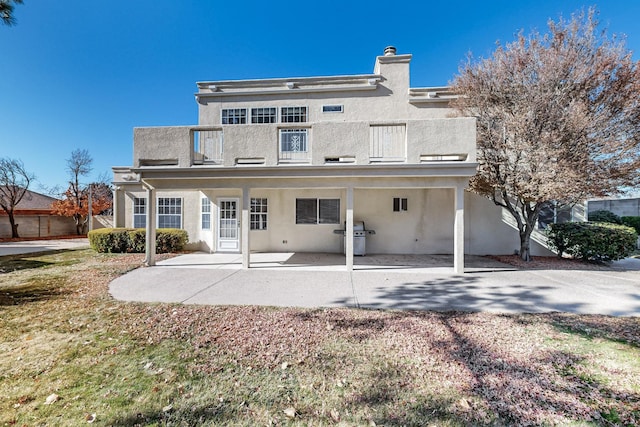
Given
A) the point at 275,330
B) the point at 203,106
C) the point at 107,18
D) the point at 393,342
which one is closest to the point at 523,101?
the point at 393,342

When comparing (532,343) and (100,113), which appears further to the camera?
(100,113)

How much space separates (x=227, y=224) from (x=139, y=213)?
14.8 ft

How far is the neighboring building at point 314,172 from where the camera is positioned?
731cm

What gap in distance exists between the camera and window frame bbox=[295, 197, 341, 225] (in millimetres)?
10977

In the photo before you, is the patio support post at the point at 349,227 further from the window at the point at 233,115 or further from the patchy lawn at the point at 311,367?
the window at the point at 233,115

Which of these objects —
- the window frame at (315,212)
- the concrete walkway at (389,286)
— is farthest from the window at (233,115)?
the concrete walkway at (389,286)

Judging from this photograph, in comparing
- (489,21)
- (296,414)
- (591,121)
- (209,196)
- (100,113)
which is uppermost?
(489,21)

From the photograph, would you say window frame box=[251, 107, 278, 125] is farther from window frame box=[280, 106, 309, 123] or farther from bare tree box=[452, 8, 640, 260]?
bare tree box=[452, 8, 640, 260]

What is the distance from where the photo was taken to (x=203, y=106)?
11.8 metres

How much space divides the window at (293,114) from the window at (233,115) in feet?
5.74

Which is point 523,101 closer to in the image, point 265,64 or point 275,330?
point 275,330

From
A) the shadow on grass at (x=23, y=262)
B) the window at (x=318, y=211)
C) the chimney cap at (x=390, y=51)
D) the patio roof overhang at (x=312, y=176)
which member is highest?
the chimney cap at (x=390, y=51)

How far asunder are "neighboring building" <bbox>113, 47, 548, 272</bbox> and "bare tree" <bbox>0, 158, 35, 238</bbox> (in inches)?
483

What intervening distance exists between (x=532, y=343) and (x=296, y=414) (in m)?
3.21
